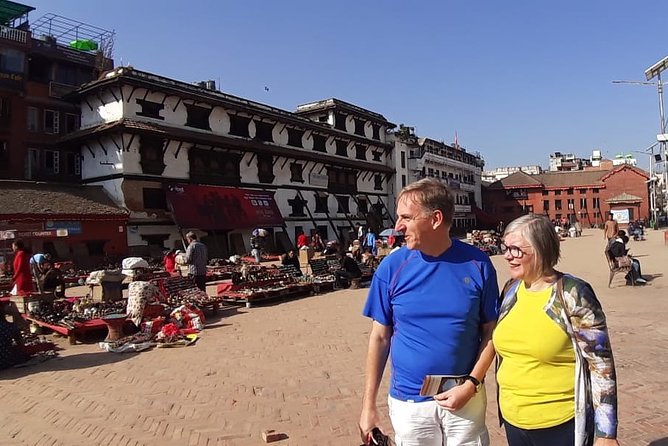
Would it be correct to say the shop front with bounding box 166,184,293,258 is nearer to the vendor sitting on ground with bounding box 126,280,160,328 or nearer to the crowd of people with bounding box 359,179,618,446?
the vendor sitting on ground with bounding box 126,280,160,328

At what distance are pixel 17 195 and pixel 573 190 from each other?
236ft

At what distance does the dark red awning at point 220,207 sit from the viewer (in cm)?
2606

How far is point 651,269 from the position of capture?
1702cm

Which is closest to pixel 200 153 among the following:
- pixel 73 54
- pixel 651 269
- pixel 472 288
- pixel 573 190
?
pixel 73 54

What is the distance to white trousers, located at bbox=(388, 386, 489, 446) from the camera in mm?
2410

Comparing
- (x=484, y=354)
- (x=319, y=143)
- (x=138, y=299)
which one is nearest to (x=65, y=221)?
(x=138, y=299)

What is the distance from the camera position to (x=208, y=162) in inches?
1155

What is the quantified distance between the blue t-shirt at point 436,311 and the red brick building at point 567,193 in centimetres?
7064

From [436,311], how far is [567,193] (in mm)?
78894

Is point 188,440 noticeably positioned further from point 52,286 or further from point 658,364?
point 52,286

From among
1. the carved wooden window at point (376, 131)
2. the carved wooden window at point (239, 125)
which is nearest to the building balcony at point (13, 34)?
the carved wooden window at point (239, 125)

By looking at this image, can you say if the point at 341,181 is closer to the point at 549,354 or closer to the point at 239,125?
the point at 239,125

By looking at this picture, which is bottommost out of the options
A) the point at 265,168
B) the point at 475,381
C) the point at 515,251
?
the point at 475,381

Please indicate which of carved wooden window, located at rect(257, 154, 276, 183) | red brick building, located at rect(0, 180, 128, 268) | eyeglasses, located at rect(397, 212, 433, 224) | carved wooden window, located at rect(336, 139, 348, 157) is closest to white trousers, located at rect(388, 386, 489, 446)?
eyeglasses, located at rect(397, 212, 433, 224)
